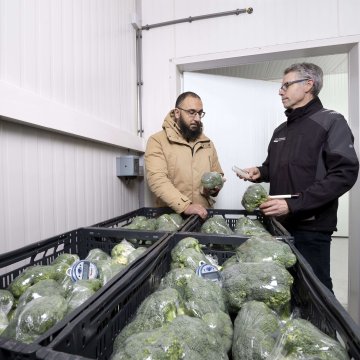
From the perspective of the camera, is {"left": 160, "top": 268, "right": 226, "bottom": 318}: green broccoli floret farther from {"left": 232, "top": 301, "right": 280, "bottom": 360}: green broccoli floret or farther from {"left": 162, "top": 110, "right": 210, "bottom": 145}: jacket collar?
{"left": 162, "top": 110, "right": 210, "bottom": 145}: jacket collar

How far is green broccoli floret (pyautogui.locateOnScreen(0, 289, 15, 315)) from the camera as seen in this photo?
807 millimetres

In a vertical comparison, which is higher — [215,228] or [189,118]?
[189,118]

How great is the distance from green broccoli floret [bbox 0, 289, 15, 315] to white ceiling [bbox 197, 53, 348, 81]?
307cm

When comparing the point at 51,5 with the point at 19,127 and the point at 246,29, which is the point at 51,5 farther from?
the point at 246,29

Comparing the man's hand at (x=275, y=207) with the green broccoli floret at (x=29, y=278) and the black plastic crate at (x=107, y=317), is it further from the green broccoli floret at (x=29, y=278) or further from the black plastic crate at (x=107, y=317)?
the green broccoli floret at (x=29, y=278)

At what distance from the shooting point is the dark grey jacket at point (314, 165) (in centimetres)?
165

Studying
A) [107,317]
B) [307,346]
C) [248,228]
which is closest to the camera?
[307,346]

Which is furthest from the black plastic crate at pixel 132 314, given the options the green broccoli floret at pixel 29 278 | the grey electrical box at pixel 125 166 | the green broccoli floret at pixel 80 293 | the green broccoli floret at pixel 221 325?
the grey electrical box at pixel 125 166

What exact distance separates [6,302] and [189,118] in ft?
5.62

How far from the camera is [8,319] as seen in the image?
78 centimetres

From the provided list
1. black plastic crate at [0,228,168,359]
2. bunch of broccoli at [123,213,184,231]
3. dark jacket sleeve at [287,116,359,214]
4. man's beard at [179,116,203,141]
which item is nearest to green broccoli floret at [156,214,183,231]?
bunch of broccoli at [123,213,184,231]

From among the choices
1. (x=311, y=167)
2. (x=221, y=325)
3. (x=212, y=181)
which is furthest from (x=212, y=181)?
(x=221, y=325)

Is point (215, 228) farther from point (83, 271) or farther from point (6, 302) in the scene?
point (6, 302)

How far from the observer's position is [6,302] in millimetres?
819
